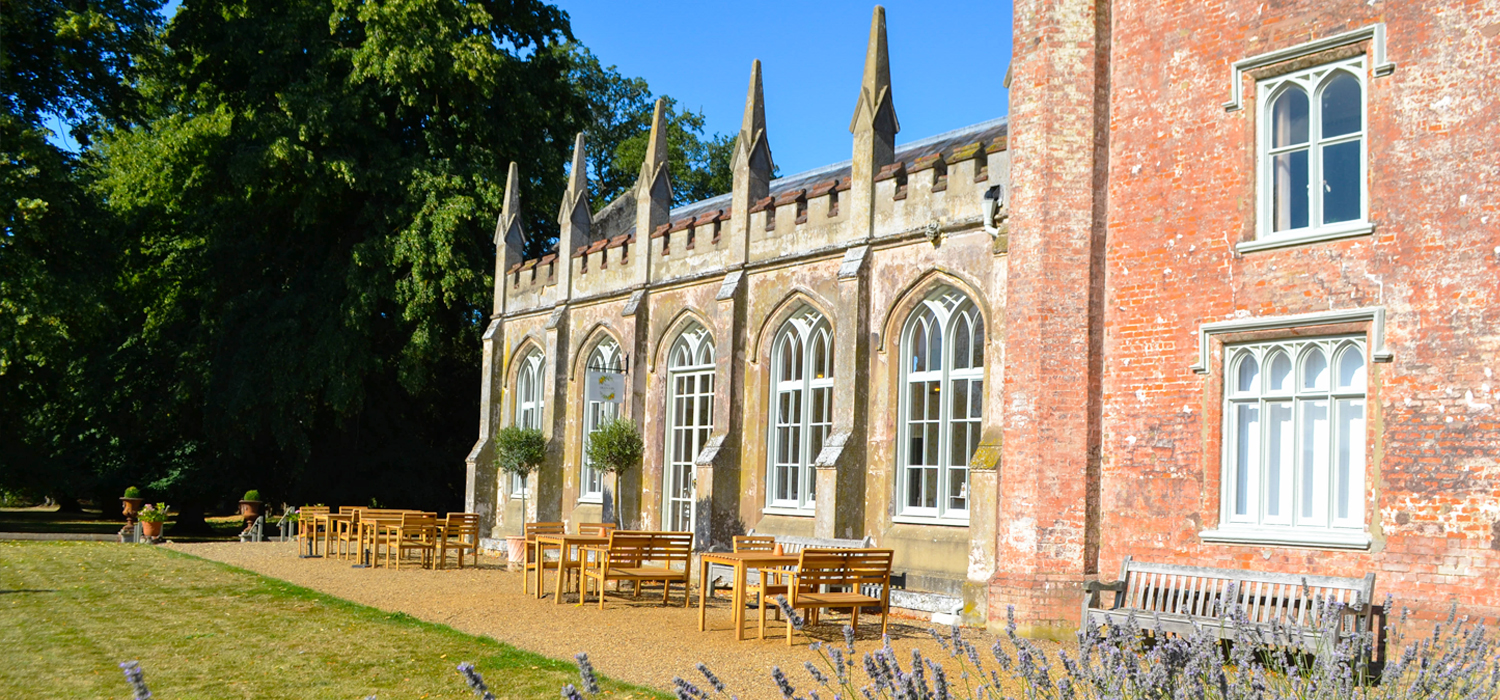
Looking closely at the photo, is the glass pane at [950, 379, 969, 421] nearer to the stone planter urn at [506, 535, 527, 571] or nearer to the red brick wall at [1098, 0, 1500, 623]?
the red brick wall at [1098, 0, 1500, 623]

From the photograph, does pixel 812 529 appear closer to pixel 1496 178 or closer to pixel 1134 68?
pixel 1134 68

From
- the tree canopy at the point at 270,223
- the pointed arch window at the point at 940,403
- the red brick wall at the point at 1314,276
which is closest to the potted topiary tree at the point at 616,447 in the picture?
the pointed arch window at the point at 940,403

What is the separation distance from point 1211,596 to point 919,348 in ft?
20.4

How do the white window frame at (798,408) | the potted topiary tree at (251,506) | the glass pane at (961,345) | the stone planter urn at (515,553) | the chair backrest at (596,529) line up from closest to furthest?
1. the glass pane at (961,345)
2. the chair backrest at (596,529)
3. the white window frame at (798,408)
4. the stone planter urn at (515,553)
5. the potted topiary tree at (251,506)

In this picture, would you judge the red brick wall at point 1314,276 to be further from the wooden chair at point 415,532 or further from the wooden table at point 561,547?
the wooden chair at point 415,532

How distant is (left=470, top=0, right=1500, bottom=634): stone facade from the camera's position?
946 centimetres

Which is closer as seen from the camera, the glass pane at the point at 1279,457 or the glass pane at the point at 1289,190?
the glass pane at the point at 1279,457

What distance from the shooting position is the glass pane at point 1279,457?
10367mm

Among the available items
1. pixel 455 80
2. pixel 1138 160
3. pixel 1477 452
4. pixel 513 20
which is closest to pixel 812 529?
pixel 1138 160

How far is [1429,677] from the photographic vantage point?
4586 millimetres

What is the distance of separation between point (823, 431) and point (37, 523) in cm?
2622

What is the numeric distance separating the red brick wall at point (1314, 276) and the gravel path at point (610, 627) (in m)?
2.63

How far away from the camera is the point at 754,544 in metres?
14.4

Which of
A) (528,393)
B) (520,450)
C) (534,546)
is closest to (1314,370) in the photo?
(534,546)
